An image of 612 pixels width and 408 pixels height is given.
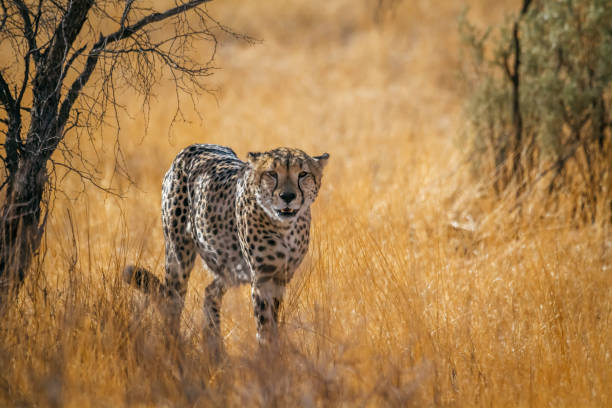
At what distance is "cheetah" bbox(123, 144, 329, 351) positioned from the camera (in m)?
3.31

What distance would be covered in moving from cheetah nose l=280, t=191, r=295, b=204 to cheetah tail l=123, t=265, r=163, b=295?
2.45 ft

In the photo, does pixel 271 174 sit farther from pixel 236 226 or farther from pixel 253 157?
pixel 236 226

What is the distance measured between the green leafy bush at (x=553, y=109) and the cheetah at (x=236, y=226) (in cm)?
294

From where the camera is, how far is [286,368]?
2.86 meters

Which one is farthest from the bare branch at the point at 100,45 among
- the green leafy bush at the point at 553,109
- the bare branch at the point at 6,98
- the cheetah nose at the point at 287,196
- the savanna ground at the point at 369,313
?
the green leafy bush at the point at 553,109

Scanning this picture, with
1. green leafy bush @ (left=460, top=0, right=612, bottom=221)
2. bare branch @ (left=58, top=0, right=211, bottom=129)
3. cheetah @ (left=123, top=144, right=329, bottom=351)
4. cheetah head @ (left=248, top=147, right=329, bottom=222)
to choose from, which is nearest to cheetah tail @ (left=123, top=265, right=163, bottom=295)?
cheetah @ (left=123, top=144, right=329, bottom=351)

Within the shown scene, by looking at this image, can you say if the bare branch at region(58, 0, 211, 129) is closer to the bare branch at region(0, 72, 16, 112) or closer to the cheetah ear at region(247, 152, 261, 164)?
the bare branch at region(0, 72, 16, 112)

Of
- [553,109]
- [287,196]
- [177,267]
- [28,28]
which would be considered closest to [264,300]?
[287,196]

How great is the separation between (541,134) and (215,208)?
3.51m

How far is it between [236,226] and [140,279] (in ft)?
2.02

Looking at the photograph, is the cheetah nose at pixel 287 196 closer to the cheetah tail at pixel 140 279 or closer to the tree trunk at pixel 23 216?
the cheetah tail at pixel 140 279

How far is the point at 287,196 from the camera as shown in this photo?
3205 mm

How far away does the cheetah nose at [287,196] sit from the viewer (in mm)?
3203

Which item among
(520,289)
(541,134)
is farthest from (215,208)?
(541,134)
